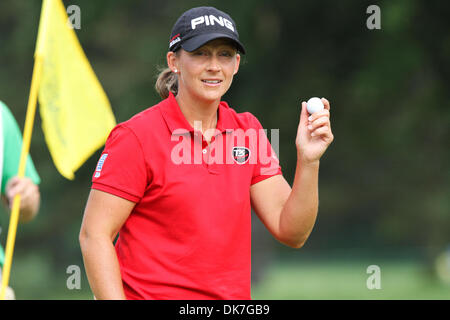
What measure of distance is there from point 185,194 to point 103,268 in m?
0.40

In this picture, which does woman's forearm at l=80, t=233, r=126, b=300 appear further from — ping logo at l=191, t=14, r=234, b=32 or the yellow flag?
ping logo at l=191, t=14, r=234, b=32

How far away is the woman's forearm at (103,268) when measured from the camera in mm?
3094

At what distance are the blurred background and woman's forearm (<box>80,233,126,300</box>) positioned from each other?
1115 centimetres

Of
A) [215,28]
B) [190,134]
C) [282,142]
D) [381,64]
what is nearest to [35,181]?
[190,134]

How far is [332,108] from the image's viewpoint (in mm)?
16984

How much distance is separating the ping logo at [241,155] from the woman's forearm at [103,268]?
2.05ft

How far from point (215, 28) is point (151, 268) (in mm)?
952

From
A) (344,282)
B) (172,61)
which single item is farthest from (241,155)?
(344,282)

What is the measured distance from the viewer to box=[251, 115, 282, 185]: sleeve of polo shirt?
11.5 feet

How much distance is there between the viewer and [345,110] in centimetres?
1730

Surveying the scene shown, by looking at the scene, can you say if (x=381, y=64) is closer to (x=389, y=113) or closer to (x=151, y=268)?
(x=389, y=113)

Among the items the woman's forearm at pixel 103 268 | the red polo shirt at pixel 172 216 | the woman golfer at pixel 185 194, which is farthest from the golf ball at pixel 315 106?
the woman's forearm at pixel 103 268

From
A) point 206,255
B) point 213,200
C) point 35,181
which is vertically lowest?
point 206,255
